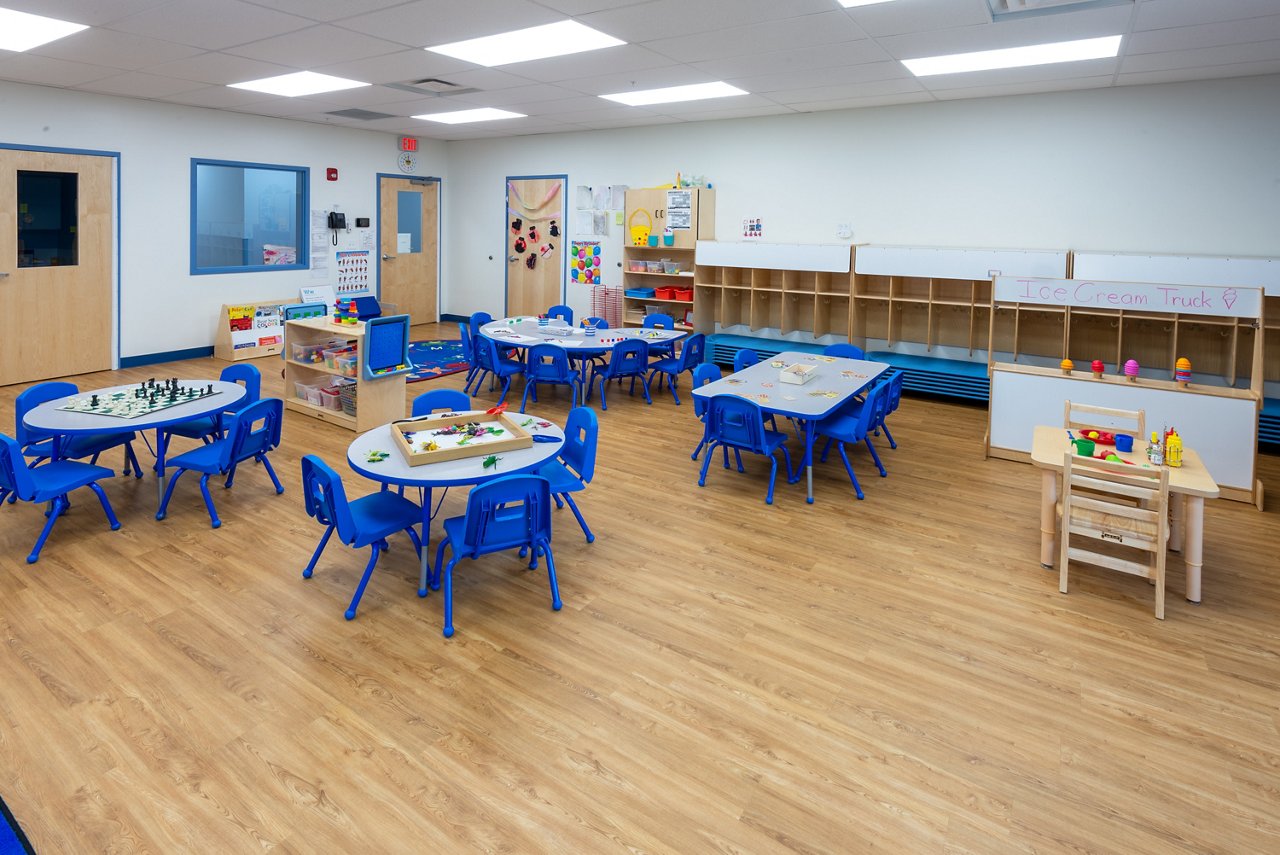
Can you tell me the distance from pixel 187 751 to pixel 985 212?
7871 millimetres

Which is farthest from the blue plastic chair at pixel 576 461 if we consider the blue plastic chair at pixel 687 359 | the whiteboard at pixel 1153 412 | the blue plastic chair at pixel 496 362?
the whiteboard at pixel 1153 412

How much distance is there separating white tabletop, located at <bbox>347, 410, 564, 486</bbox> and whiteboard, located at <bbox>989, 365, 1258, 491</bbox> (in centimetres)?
377

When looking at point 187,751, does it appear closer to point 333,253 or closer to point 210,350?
point 210,350

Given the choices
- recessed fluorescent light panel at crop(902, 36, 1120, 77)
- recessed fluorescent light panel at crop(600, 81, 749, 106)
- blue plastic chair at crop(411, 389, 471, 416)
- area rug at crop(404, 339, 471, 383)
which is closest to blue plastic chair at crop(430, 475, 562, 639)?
blue plastic chair at crop(411, 389, 471, 416)

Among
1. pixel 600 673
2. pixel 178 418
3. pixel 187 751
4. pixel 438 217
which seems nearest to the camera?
pixel 187 751

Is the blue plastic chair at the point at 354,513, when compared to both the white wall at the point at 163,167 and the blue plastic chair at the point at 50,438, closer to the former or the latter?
the blue plastic chair at the point at 50,438

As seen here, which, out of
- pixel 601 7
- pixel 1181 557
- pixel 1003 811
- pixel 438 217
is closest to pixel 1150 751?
pixel 1003 811

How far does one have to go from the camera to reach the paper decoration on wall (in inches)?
424

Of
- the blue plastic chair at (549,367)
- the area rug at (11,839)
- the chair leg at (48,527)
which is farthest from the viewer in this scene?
the blue plastic chair at (549,367)

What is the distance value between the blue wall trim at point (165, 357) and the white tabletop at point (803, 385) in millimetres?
6746

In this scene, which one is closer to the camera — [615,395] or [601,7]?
[601,7]

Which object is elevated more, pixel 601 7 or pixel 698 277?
pixel 601 7

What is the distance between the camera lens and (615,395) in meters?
8.14

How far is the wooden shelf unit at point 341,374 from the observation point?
648cm
